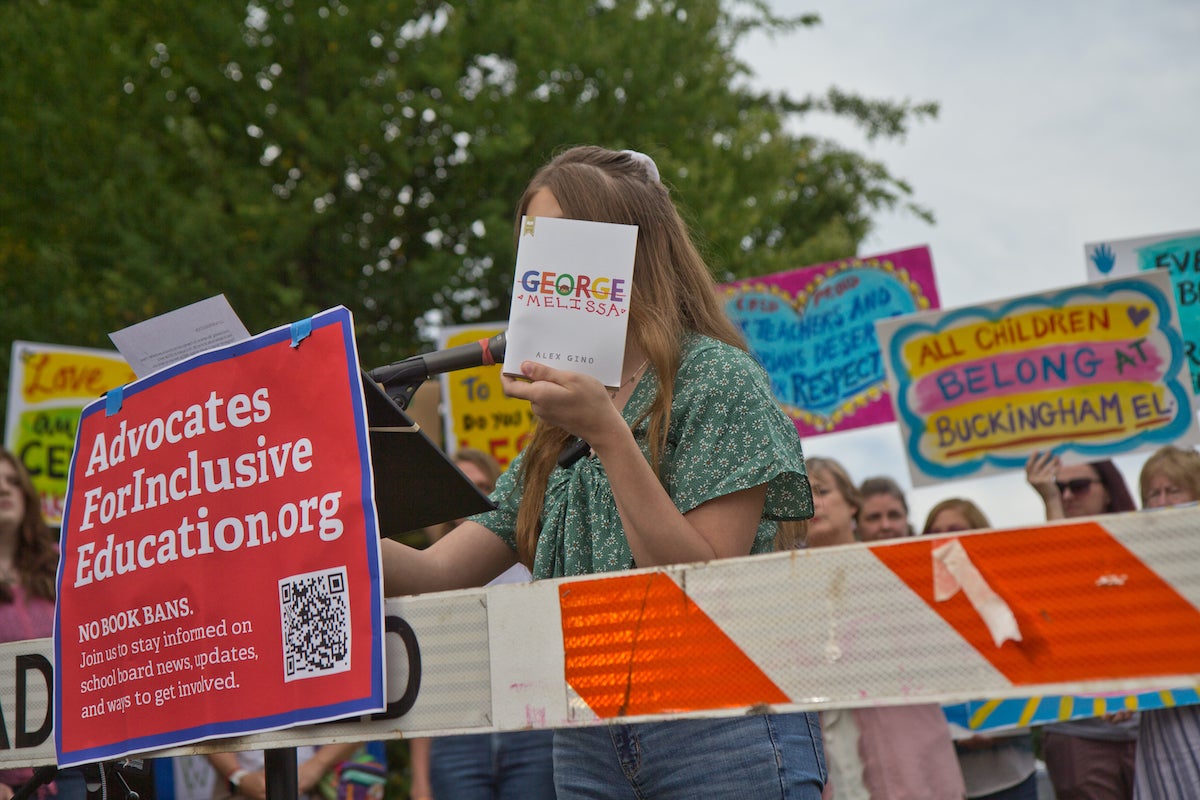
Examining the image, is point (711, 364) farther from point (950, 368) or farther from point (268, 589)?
point (950, 368)

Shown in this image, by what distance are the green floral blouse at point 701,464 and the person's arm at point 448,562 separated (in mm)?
199

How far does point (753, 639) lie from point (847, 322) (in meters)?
6.17

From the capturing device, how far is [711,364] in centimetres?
205

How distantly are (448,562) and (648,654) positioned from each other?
2.53 feet

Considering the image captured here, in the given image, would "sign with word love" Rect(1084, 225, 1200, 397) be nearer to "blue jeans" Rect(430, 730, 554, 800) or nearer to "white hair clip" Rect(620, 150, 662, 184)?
"blue jeans" Rect(430, 730, 554, 800)

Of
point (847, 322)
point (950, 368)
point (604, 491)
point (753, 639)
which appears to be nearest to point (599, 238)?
point (604, 491)

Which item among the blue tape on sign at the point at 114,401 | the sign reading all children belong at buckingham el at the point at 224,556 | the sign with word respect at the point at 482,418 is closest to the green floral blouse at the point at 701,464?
the sign reading all children belong at buckingham el at the point at 224,556

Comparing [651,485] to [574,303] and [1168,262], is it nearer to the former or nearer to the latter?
[574,303]

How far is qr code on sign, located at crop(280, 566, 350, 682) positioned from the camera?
1.81m

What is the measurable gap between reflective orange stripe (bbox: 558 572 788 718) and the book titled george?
341 millimetres

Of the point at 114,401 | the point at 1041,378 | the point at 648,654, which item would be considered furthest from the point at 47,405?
the point at 648,654

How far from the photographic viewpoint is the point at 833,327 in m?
7.57

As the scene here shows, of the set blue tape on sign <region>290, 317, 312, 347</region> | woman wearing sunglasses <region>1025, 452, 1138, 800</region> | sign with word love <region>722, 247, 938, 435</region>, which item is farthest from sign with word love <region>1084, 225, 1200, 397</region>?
blue tape on sign <region>290, 317, 312, 347</region>

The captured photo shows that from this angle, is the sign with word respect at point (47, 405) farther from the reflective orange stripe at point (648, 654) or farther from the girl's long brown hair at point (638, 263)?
the reflective orange stripe at point (648, 654)
